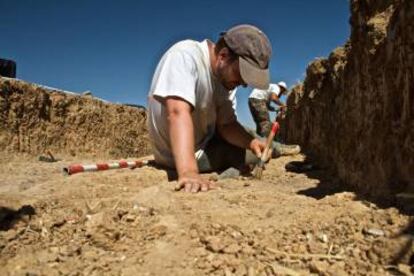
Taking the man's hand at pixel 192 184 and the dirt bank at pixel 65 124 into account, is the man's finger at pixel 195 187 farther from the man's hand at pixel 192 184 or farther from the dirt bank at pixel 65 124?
the dirt bank at pixel 65 124

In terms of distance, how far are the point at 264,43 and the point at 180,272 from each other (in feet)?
6.64

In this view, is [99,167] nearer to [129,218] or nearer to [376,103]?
[129,218]

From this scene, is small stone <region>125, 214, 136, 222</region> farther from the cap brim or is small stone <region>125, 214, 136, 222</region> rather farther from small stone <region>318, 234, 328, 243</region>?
the cap brim

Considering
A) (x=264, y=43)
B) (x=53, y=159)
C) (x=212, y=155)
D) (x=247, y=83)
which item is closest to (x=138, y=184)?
(x=212, y=155)

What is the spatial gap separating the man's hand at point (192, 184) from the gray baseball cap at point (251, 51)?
0.86 metres

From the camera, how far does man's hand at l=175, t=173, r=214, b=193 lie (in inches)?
107

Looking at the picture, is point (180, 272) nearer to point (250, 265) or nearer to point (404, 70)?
point (250, 265)

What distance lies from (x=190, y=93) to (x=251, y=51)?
527mm

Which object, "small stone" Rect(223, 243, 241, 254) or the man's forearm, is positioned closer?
"small stone" Rect(223, 243, 241, 254)

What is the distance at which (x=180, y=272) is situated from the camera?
1.75 meters

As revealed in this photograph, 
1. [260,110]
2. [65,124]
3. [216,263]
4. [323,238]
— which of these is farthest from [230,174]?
[65,124]

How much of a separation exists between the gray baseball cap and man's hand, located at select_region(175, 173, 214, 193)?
2.83 feet

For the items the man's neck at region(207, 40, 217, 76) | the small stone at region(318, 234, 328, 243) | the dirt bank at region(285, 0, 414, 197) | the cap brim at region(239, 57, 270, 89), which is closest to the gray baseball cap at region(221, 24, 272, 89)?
the cap brim at region(239, 57, 270, 89)

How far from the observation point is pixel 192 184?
275cm
